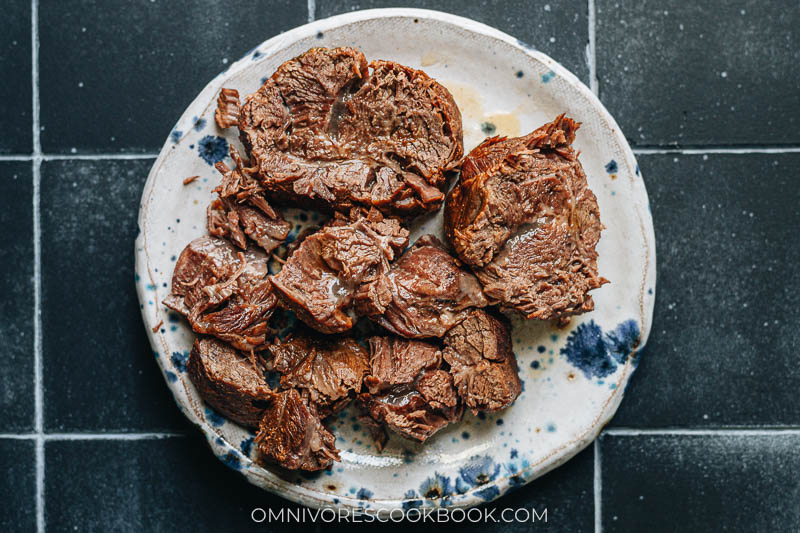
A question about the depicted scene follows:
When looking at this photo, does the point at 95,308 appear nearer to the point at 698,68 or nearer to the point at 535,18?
the point at 535,18

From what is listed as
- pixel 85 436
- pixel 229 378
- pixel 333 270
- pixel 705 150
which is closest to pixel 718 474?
pixel 705 150

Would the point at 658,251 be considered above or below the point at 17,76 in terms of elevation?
below

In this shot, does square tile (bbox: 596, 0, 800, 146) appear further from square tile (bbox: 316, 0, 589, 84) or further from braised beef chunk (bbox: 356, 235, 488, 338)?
braised beef chunk (bbox: 356, 235, 488, 338)

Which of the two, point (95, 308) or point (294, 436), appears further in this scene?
point (95, 308)

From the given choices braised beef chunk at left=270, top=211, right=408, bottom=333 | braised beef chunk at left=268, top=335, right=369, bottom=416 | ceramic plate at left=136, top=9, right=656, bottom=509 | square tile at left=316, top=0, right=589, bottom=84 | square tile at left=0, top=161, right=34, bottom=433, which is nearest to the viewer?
braised beef chunk at left=270, top=211, right=408, bottom=333

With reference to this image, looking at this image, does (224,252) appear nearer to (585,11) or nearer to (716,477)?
(585,11)

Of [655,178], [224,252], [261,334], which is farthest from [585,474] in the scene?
[224,252]

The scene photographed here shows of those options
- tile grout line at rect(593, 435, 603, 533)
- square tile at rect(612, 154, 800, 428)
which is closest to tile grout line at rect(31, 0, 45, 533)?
tile grout line at rect(593, 435, 603, 533)
